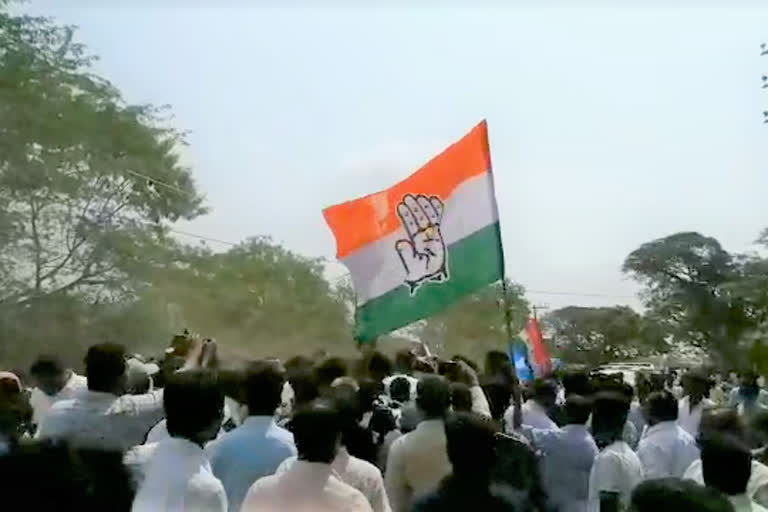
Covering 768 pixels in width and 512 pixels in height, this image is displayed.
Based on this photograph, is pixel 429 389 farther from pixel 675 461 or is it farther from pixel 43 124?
pixel 43 124

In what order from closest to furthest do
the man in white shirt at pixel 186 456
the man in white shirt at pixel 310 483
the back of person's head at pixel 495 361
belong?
the man in white shirt at pixel 186 456 → the man in white shirt at pixel 310 483 → the back of person's head at pixel 495 361

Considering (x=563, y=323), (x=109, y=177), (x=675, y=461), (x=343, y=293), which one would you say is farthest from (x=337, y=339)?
(x=563, y=323)

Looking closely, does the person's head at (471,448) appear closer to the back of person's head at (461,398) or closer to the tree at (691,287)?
the back of person's head at (461,398)

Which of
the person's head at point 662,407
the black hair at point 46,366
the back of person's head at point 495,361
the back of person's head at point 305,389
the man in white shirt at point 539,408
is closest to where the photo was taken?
the back of person's head at point 305,389

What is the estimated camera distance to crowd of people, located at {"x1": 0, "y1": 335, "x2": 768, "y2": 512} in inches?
118

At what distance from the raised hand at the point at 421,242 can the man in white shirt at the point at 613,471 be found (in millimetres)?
1612

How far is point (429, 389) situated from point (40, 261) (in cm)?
1410

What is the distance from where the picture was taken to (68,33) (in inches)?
764

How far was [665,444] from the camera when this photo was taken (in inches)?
214

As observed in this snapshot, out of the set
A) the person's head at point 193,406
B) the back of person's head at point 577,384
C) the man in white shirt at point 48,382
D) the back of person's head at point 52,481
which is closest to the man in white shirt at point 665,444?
the back of person's head at point 577,384

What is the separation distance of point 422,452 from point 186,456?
5.27ft

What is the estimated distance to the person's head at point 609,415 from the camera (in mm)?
5168

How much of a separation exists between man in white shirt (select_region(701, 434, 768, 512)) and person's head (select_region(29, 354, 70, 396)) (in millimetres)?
3567

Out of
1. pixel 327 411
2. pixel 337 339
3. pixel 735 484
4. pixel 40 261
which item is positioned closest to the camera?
pixel 735 484
